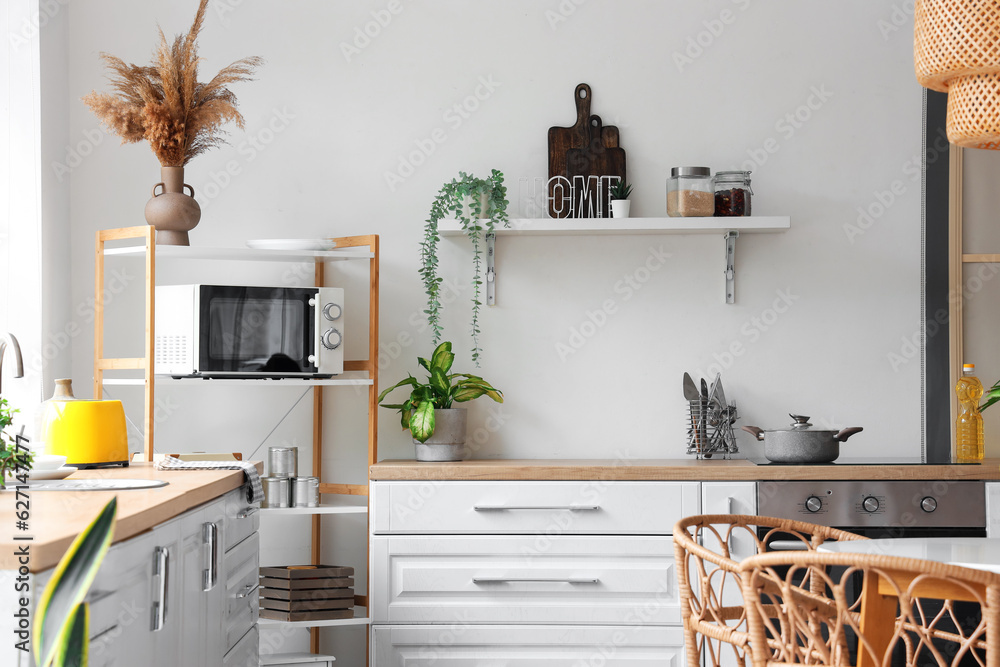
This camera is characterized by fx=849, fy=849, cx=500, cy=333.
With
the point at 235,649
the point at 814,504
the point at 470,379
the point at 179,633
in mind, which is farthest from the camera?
the point at 470,379

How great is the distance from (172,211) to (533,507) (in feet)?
4.59

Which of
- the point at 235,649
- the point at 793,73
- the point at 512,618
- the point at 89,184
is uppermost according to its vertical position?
the point at 793,73

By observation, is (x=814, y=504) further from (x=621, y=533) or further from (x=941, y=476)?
(x=621, y=533)

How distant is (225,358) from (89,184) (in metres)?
0.99

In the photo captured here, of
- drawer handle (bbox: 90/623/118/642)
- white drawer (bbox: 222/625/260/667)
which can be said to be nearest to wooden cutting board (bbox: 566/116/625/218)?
white drawer (bbox: 222/625/260/667)

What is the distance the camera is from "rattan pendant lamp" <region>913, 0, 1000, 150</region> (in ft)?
5.24

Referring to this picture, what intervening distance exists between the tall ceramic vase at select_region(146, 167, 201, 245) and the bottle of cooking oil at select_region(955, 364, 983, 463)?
8.42ft

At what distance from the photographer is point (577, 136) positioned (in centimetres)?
305

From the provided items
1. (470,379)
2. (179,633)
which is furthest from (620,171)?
(179,633)

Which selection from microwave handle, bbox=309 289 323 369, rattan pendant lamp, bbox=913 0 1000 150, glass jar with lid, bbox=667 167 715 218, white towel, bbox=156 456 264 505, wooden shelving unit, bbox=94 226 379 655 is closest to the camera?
rattan pendant lamp, bbox=913 0 1000 150

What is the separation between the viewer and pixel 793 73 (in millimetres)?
3068

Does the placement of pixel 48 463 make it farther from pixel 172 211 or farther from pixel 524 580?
pixel 524 580

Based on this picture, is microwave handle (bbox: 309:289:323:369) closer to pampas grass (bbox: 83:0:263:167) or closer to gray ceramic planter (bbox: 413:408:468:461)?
gray ceramic planter (bbox: 413:408:468:461)

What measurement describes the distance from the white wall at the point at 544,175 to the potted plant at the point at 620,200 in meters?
0.16
